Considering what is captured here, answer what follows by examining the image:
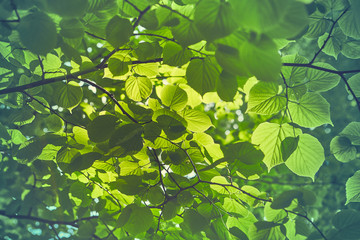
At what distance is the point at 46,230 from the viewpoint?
1.90 metres

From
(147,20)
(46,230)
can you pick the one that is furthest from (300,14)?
(46,230)

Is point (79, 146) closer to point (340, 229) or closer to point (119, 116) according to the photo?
point (119, 116)

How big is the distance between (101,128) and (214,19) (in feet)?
1.70

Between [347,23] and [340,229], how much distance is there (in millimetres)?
703

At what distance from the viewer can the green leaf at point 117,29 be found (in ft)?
2.25

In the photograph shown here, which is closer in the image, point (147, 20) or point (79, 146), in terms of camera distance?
point (147, 20)

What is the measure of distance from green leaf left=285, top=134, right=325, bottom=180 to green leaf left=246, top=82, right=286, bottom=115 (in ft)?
0.44

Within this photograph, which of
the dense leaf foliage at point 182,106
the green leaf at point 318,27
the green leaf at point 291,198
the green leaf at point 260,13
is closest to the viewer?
the green leaf at point 260,13

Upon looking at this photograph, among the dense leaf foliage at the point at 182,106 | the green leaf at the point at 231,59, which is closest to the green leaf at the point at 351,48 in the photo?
the dense leaf foliage at the point at 182,106

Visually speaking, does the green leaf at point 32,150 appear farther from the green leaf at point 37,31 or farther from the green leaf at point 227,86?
the green leaf at point 227,86

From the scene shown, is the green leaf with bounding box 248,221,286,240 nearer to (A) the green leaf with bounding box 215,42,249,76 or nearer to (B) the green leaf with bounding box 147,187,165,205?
(B) the green leaf with bounding box 147,187,165,205

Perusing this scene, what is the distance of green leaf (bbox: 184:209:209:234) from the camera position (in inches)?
36.5

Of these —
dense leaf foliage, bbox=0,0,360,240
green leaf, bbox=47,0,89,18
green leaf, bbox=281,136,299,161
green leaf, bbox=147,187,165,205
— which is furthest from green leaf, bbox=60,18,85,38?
green leaf, bbox=281,136,299,161

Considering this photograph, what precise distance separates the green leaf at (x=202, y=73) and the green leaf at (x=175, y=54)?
51 millimetres
